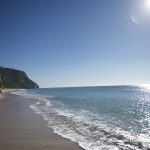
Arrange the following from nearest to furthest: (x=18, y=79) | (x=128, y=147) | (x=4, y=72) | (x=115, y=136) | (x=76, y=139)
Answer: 1. (x=128, y=147)
2. (x=76, y=139)
3. (x=115, y=136)
4. (x=4, y=72)
5. (x=18, y=79)

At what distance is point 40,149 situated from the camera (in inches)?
369

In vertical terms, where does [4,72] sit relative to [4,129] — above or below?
above

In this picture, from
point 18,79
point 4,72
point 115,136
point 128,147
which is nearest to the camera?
point 128,147

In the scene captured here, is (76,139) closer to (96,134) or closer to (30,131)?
(96,134)

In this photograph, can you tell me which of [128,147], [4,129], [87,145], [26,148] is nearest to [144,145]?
[128,147]

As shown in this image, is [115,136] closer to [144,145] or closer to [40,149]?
[144,145]

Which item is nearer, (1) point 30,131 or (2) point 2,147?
(2) point 2,147

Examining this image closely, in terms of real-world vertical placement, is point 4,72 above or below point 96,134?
above

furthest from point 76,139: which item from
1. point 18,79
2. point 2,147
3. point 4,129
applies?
point 18,79

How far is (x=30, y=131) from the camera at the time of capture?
13.1 m

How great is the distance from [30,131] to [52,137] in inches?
76.1

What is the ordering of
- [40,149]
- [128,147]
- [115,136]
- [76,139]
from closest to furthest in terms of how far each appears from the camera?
1. [40,149]
2. [128,147]
3. [76,139]
4. [115,136]

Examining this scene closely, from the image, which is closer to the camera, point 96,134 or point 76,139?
point 76,139

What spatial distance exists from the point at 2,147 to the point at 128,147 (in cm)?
569
